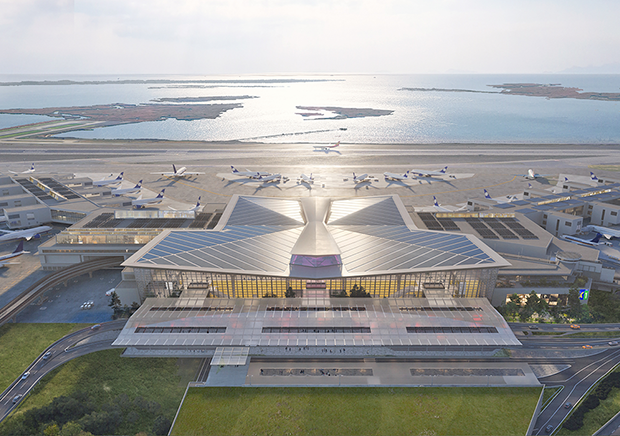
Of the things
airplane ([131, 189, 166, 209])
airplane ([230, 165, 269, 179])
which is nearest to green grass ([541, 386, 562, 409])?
airplane ([131, 189, 166, 209])

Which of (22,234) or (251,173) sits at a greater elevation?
(251,173)

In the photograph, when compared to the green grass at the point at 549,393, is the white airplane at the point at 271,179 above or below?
above

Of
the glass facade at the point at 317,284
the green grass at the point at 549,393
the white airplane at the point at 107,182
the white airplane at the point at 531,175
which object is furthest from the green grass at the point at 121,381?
the white airplane at the point at 531,175

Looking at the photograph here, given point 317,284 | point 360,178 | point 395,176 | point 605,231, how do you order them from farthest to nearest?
point 395,176, point 360,178, point 605,231, point 317,284

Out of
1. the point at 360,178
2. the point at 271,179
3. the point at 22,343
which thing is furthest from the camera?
the point at 271,179

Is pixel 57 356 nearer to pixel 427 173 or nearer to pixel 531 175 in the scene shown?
pixel 427 173

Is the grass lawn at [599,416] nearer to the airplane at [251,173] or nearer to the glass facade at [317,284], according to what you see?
the glass facade at [317,284]

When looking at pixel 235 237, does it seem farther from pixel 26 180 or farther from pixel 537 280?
pixel 26 180

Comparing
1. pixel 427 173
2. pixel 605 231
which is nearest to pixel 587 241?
pixel 605 231
